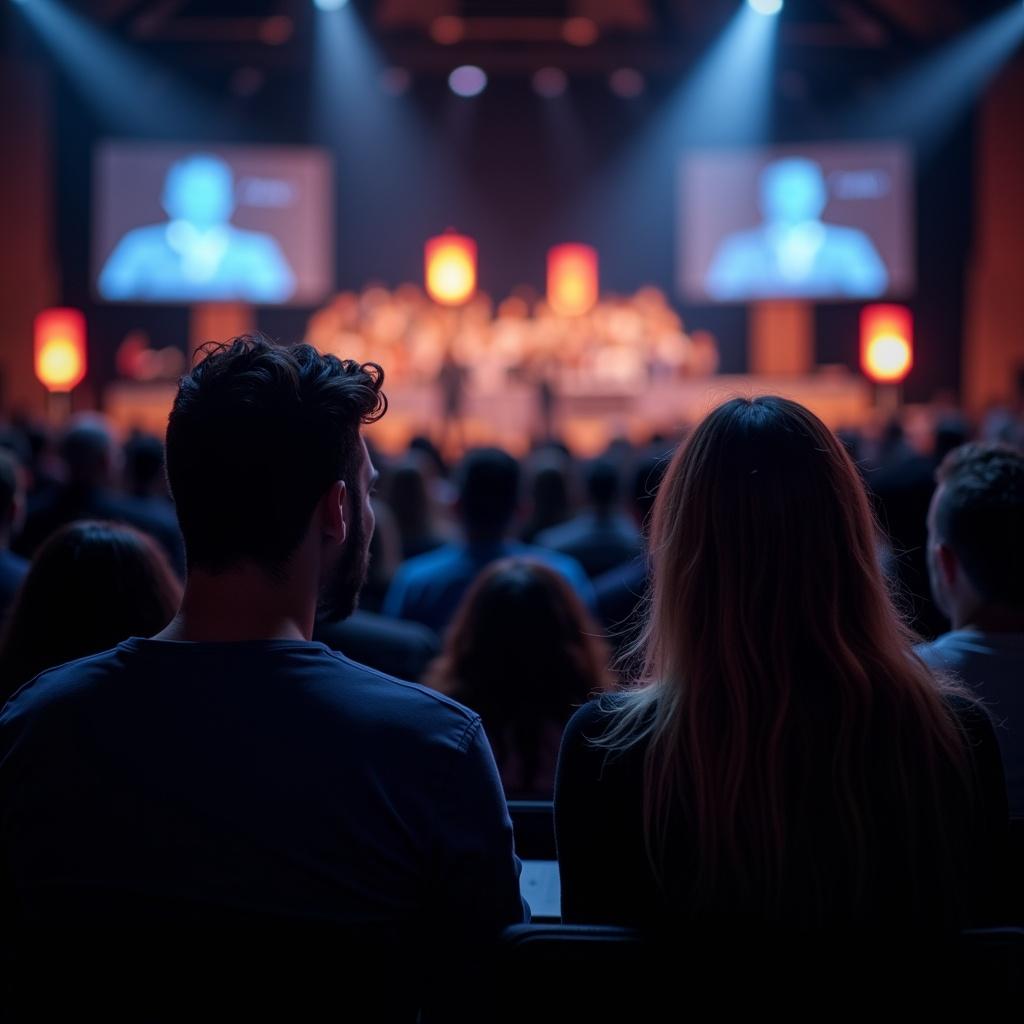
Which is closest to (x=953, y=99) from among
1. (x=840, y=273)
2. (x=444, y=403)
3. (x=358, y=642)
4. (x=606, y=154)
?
(x=840, y=273)

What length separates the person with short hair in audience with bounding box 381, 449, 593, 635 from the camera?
3.05 meters

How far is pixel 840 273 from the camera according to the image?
12016 millimetres

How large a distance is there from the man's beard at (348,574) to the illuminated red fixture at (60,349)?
32.6 feet

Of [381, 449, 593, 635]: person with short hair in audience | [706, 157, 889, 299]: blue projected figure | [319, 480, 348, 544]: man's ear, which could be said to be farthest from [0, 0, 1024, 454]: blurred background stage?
[319, 480, 348, 544]: man's ear

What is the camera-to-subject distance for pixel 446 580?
306cm

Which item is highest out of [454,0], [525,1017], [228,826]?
[454,0]

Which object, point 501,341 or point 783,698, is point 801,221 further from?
point 783,698

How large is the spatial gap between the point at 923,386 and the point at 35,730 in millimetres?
13250

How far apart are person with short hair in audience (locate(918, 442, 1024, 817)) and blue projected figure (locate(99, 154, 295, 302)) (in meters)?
11.0

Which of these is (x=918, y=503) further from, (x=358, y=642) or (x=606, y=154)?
(x=606, y=154)

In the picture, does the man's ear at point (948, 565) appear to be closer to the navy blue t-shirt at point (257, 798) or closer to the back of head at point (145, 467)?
the navy blue t-shirt at point (257, 798)

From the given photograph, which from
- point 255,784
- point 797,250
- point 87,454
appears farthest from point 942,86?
point 255,784

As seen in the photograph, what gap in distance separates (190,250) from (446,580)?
32.6 feet

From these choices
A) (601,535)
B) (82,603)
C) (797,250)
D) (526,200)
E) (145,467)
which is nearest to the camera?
(82,603)
